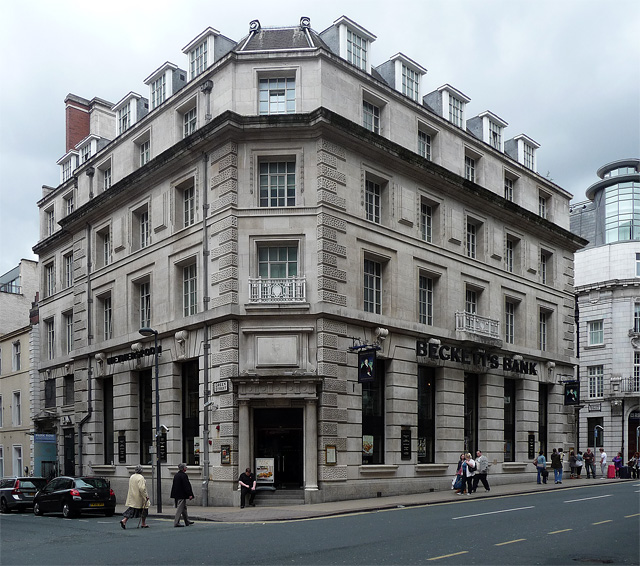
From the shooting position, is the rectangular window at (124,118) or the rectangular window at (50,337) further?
the rectangular window at (50,337)

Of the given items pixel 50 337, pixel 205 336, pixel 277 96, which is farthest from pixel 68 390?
pixel 277 96

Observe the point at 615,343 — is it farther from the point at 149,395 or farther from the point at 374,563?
the point at 374,563

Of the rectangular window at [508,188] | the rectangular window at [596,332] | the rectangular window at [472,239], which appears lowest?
the rectangular window at [596,332]

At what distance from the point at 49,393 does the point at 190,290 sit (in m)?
17.8

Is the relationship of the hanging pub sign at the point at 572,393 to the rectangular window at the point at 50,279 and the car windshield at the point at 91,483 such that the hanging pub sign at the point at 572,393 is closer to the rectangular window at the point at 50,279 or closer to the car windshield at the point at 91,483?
the car windshield at the point at 91,483

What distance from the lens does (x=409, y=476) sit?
31469mm

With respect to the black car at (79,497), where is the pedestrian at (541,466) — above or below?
below

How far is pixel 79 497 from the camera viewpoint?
2578 centimetres

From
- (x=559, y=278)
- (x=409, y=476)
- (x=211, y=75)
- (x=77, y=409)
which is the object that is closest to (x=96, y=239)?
(x=77, y=409)

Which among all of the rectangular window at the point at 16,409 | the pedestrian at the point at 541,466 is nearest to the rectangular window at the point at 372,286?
the pedestrian at the point at 541,466

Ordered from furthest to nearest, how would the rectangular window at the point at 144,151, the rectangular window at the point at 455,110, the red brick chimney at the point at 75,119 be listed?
1. the red brick chimney at the point at 75,119
2. the rectangular window at the point at 455,110
3. the rectangular window at the point at 144,151

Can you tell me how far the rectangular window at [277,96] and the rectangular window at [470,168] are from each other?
36.7 feet

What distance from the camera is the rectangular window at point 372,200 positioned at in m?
31.5

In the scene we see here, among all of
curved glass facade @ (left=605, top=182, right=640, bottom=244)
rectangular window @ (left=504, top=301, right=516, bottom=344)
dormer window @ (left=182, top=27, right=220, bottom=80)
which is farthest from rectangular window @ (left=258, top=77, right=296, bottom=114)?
curved glass facade @ (left=605, top=182, right=640, bottom=244)
